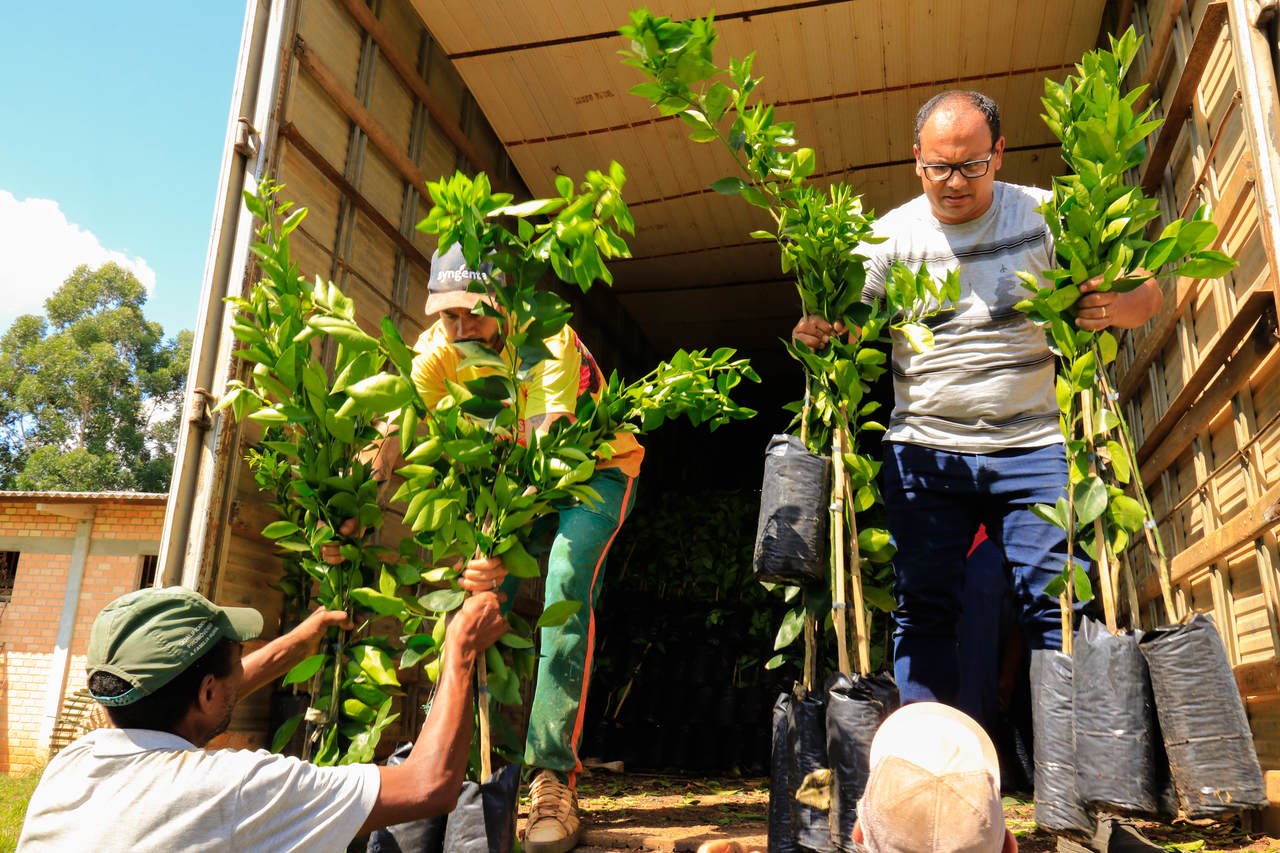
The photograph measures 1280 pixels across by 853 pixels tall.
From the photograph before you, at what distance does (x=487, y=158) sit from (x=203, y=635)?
416 centimetres

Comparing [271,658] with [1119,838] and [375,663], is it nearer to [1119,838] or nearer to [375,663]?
[375,663]

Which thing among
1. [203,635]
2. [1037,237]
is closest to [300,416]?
[203,635]

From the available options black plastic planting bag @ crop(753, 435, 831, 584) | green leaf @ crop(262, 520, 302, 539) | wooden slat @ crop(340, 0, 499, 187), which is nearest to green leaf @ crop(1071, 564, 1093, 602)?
black plastic planting bag @ crop(753, 435, 831, 584)

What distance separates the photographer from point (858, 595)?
7.28ft

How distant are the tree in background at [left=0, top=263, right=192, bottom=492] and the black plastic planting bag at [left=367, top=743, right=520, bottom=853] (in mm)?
30965

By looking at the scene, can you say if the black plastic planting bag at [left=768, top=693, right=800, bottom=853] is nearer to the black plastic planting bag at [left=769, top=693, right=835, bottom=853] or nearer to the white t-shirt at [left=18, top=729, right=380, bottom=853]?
the black plastic planting bag at [left=769, top=693, right=835, bottom=853]

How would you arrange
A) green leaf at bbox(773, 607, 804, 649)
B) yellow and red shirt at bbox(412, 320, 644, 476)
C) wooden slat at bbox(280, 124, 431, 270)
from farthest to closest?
wooden slat at bbox(280, 124, 431, 270)
yellow and red shirt at bbox(412, 320, 644, 476)
green leaf at bbox(773, 607, 804, 649)

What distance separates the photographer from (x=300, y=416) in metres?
2.14

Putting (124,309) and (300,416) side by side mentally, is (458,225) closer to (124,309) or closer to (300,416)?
(300,416)

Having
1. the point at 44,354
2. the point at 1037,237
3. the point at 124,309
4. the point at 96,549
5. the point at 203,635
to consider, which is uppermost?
the point at 124,309

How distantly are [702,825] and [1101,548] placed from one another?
1.66 m

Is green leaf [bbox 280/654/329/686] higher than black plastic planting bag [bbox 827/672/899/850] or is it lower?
higher

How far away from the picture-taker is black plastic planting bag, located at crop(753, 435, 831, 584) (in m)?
2.18

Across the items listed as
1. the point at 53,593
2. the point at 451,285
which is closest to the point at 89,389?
the point at 53,593
